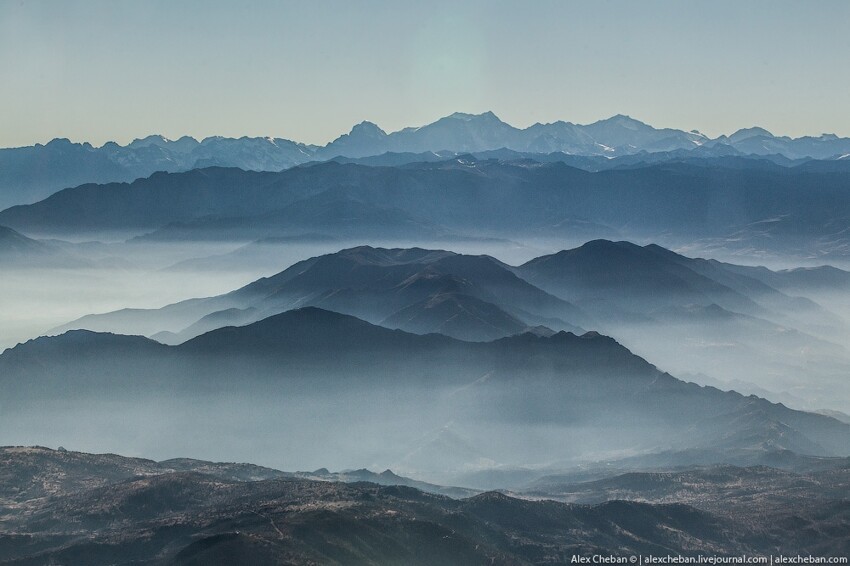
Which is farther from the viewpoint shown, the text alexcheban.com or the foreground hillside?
the text alexcheban.com

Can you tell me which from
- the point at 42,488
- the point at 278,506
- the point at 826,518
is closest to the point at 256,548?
the point at 278,506

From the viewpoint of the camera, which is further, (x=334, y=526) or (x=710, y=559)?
(x=710, y=559)

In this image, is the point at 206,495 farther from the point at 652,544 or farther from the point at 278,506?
the point at 652,544

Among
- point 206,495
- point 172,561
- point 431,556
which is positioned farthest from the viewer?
point 206,495

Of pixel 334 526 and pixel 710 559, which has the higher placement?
pixel 334 526

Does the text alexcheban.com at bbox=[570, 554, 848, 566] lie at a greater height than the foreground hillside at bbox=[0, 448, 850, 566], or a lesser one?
lesser

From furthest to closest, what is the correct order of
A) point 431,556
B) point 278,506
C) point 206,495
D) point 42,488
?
point 42,488, point 206,495, point 278,506, point 431,556

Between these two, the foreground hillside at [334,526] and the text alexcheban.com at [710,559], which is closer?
the foreground hillside at [334,526]

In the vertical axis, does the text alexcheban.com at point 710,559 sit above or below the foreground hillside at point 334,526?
below
